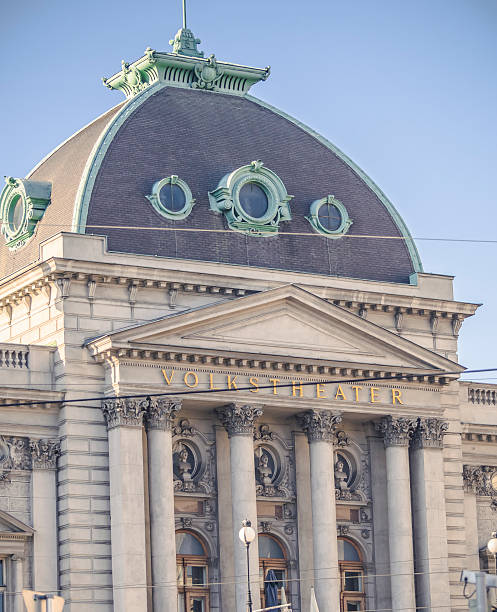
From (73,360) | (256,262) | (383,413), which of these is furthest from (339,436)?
(73,360)

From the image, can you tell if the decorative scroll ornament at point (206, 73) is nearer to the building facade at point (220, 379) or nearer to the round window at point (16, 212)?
the building facade at point (220, 379)

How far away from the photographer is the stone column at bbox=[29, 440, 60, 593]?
5394 cm

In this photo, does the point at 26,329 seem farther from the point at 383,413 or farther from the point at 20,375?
the point at 383,413

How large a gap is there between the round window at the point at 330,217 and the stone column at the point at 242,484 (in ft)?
28.7

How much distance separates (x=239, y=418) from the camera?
5694 cm

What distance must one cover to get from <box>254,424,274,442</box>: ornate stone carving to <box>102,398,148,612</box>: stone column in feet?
17.0

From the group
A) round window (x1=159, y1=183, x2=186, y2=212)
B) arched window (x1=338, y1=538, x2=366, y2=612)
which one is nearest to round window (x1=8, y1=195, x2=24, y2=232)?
round window (x1=159, y1=183, x2=186, y2=212)

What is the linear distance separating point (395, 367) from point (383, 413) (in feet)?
5.50

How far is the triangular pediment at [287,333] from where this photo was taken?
56.2 m

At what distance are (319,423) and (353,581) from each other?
19.3 feet

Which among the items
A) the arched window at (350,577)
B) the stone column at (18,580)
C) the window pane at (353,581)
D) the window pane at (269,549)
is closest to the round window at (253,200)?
the window pane at (269,549)

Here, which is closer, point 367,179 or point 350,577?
point 350,577

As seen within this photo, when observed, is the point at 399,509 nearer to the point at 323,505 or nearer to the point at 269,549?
the point at 323,505

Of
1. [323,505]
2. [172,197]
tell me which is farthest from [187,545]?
[172,197]
